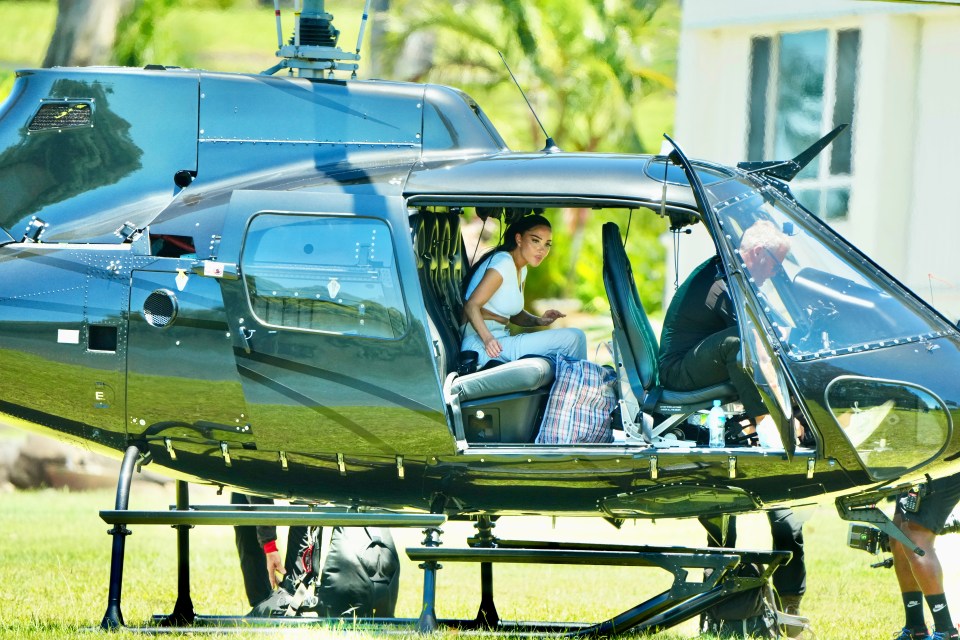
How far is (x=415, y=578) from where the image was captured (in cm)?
1041

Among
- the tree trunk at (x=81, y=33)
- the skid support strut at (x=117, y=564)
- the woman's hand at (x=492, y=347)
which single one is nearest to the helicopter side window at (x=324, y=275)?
the woman's hand at (x=492, y=347)

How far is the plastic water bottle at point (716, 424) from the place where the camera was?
21.1 ft

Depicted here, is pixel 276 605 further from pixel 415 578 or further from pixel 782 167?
pixel 782 167

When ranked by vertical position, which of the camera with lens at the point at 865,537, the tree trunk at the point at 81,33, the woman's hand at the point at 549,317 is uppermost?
the tree trunk at the point at 81,33

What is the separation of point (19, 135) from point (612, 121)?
1916cm

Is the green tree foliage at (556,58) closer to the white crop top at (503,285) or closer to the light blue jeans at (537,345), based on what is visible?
the white crop top at (503,285)

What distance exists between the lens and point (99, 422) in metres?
6.64

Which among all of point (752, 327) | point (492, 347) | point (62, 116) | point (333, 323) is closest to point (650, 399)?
point (752, 327)

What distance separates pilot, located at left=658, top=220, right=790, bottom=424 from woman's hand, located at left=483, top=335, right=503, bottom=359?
83cm

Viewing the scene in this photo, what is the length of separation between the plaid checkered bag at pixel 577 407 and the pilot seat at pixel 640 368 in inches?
4.4

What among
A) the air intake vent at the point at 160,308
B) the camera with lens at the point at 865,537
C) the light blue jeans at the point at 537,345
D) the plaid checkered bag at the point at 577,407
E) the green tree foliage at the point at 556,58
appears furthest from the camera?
the green tree foliage at the point at 556,58

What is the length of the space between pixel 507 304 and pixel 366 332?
1039mm

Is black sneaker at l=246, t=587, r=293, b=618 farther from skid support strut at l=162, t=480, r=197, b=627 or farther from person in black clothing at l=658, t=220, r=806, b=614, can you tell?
person in black clothing at l=658, t=220, r=806, b=614

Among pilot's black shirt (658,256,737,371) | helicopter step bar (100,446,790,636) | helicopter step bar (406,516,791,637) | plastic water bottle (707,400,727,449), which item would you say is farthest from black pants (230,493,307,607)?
plastic water bottle (707,400,727,449)
